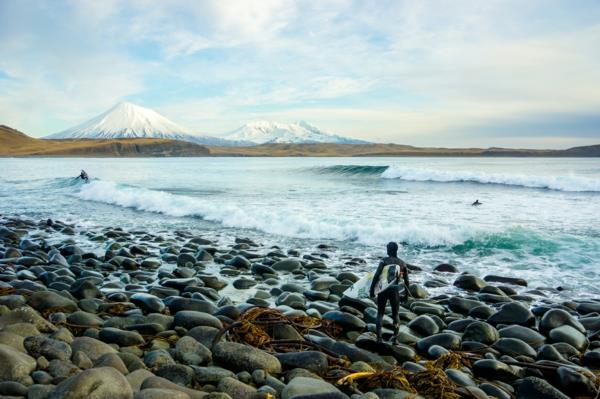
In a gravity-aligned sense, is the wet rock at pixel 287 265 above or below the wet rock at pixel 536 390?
below

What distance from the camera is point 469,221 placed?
1802 centimetres

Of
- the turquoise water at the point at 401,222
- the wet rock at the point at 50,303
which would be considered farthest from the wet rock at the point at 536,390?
the wet rock at the point at 50,303

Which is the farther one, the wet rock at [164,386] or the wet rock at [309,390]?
the wet rock at [309,390]

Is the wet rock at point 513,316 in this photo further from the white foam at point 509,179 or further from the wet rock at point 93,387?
the white foam at point 509,179

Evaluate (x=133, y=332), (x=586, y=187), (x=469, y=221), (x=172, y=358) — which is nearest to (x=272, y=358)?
(x=172, y=358)

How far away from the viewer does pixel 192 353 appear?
5.22 meters

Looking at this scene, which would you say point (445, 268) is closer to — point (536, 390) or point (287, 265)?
point (287, 265)

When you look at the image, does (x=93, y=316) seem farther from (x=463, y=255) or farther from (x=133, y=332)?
(x=463, y=255)

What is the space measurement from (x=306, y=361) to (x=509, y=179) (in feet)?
134

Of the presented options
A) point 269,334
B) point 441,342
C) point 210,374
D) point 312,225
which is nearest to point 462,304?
point 441,342

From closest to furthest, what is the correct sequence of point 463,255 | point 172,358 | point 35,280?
1. point 172,358
2. point 35,280
3. point 463,255

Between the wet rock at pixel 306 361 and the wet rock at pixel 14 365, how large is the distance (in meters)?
2.51

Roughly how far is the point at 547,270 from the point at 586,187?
91.7 ft

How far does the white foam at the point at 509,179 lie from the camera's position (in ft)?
116
